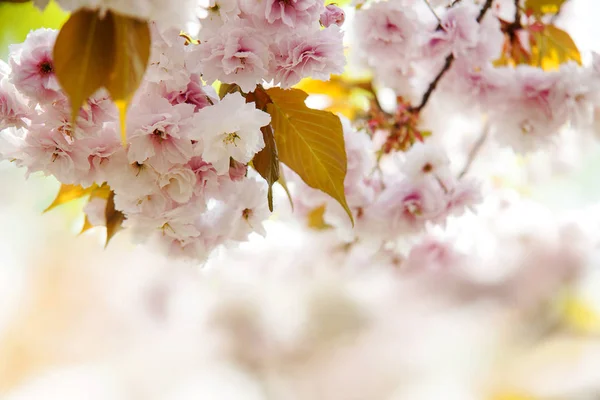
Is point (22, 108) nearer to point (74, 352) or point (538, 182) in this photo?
point (538, 182)

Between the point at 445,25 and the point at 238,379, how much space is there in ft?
6.59

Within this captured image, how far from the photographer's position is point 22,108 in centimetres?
48

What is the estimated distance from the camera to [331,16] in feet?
1.65

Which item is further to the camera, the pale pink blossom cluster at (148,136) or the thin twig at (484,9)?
the thin twig at (484,9)

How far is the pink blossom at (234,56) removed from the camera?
17.4 inches

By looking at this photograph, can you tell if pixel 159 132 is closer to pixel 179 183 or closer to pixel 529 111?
pixel 179 183

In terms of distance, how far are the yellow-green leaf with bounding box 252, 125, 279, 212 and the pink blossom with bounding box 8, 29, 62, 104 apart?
0.17 m

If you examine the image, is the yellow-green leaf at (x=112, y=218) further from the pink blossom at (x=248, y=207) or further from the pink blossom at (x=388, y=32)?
the pink blossom at (x=388, y=32)

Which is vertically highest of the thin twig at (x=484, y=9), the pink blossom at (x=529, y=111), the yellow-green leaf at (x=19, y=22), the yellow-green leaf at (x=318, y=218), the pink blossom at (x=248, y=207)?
the thin twig at (x=484, y=9)

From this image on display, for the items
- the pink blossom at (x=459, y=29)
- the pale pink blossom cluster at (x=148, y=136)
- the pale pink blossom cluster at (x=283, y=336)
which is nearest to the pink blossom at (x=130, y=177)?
the pale pink blossom cluster at (x=148, y=136)

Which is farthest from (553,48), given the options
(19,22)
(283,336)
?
(283,336)

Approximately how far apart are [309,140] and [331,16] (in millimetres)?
114

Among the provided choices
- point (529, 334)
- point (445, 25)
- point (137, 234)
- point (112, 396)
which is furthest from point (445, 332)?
point (137, 234)

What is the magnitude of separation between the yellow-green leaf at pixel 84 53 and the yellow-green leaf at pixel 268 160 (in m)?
0.17
